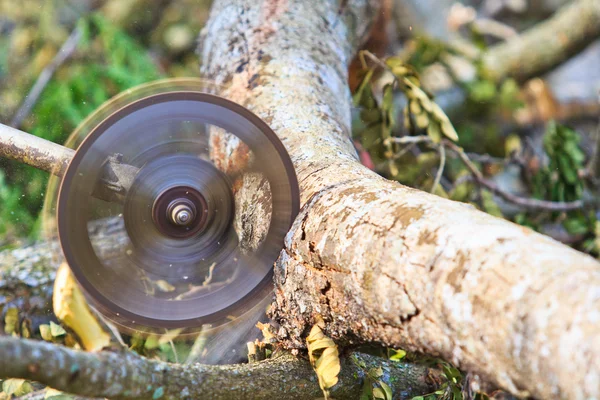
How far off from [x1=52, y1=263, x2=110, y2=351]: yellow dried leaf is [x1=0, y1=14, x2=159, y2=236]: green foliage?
1204 millimetres

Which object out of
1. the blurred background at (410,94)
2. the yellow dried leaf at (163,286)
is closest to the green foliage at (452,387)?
the yellow dried leaf at (163,286)

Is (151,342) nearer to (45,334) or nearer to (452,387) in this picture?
(45,334)

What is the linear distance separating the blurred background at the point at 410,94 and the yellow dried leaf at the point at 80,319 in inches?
45.0

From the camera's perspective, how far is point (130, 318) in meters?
1.33

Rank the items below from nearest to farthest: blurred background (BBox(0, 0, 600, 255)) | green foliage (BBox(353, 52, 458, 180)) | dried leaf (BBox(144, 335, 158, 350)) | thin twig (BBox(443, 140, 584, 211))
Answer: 1. dried leaf (BBox(144, 335, 158, 350))
2. green foliage (BBox(353, 52, 458, 180))
3. blurred background (BBox(0, 0, 600, 255))
4. thin twig (BBox(443, 140, 584, 211))

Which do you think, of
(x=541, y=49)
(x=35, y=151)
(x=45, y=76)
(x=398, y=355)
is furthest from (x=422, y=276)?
(x=541, y=49)

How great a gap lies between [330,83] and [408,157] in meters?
1.11

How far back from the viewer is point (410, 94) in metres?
2.18

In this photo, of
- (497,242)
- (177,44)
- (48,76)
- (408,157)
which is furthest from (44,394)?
(177,44)

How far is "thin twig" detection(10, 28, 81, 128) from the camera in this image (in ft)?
10.8

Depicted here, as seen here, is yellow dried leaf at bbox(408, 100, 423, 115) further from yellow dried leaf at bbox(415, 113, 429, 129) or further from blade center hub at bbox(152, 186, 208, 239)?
blade center hub at bbox(152, 186, 208, 239)

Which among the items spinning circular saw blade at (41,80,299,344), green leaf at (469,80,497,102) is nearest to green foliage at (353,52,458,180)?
spinning circular saw blade at (41,80,299,344)

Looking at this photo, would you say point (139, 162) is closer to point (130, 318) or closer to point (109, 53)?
point (130, 318)

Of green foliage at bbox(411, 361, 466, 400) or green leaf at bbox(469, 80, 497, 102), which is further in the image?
green leaf at bbox(469, 80, 497, 102)
